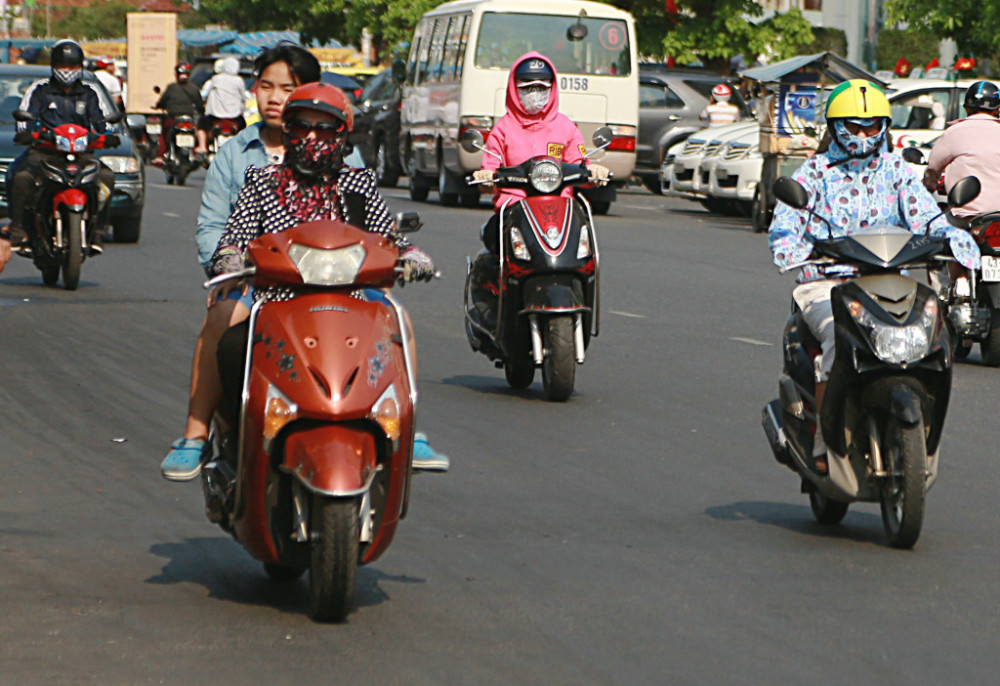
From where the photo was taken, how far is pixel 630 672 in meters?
4.98

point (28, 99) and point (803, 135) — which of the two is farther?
point (803, 135)

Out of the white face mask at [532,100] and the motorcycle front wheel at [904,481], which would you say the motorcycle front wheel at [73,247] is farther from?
the motorcycle front wheel at [904,481]

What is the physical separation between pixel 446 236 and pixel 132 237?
3.40 metres

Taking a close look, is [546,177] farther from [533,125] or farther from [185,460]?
[185,460]

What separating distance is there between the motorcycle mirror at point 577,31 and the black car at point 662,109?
375cm

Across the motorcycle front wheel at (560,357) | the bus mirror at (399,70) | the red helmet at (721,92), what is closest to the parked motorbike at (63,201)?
the motorcycle front wheel at (560,357)

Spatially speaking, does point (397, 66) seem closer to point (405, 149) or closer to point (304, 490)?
point (405, 149)

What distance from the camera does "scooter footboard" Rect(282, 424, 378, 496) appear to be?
5078mm

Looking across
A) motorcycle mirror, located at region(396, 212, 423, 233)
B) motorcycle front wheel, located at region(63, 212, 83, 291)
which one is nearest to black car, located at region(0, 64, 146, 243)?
motorcycle front wheel, located at region(63, 212, 83, 291)

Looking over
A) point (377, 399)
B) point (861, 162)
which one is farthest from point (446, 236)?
point (377, 399)

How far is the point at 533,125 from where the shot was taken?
11086 millimetres

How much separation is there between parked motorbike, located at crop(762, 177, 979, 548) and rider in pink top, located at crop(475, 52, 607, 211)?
4.38m

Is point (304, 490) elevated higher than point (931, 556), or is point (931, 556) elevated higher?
point (304, 490)

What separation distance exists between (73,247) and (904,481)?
947 cm
